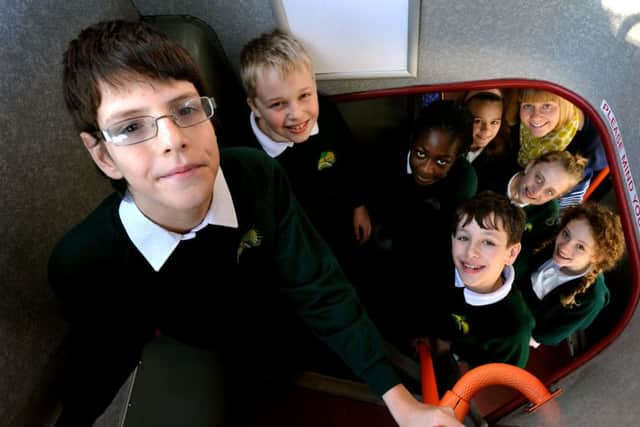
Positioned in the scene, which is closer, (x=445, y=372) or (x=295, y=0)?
(x=295, y=0)

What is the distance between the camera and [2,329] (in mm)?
702

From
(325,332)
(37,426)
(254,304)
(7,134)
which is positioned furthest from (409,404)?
(7,134)

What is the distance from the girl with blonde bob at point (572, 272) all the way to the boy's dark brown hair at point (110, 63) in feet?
3.05

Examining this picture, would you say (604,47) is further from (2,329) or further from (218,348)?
(2,329)

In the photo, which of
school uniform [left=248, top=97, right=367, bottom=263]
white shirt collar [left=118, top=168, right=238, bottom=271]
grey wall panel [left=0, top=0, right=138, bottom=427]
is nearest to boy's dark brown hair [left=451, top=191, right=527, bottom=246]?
school uniform [left=248, top=97, right=367, bottom=263]

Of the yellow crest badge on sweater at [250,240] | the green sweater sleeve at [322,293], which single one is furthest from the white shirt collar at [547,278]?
the yellow crest badge on sweater at [250,240]

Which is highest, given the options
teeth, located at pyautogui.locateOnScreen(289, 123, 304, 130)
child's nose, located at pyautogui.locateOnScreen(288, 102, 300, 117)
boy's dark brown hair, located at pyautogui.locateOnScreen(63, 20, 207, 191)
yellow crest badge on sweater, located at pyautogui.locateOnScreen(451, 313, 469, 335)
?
boy's dark brown hair, located at pyautogui.locateOnScreen(63, 20, 207, 191)

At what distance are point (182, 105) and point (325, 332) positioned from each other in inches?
20.1

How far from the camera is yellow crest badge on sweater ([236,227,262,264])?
763mm

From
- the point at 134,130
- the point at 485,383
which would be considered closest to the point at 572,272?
the point at 485,383

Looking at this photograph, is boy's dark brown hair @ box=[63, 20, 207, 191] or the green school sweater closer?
boy's dark brown hair @ box=[63, 20, 207, 191]

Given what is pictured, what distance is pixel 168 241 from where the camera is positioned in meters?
0.65

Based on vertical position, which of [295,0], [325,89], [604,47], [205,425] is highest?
[295,0]

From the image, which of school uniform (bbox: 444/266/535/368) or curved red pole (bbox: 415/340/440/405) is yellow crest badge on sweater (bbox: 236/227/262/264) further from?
school uniform (bbox: 444/266/535/368)
